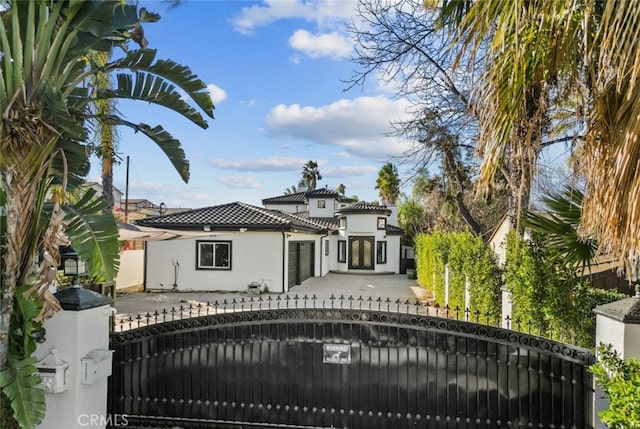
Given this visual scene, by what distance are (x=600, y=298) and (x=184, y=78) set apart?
30.4 ft

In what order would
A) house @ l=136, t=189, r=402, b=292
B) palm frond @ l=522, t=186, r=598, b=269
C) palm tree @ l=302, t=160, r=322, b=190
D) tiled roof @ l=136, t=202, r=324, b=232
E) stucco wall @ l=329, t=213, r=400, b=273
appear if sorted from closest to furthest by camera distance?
palm frond @ l=522, t=186, r=598, b=269, tiled roof @ l=136, t=202, r=324, b=232, house @ l=136, t=189, r=402, b=292, stucco wall @ l=329, t=213, r=400, b=273, palm tree @ l=302, t=160, r=322, b=190

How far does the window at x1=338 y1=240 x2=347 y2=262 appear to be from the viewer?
30.1 m

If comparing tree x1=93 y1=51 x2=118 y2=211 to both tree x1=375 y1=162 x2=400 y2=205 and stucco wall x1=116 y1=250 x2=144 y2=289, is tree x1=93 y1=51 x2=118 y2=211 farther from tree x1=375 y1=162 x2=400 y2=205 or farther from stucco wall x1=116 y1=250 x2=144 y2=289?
tree x1=375 y1=162 x2=400 y2=205

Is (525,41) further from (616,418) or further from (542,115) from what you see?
(616,418)

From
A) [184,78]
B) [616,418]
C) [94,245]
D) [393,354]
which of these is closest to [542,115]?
[616,418]

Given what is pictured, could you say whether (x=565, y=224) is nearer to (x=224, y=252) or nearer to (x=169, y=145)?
(x=169, y=145)

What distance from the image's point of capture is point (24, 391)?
3564mm

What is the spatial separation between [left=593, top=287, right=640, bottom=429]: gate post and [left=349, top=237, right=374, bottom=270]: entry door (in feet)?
82.3

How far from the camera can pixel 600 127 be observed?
9.95ft

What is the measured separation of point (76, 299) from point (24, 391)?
0.90 meters

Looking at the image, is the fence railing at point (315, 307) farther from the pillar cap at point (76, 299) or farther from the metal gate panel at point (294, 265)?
the metal gate panel at point (294, 265)

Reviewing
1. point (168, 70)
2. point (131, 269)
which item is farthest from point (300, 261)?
point (168, 70)

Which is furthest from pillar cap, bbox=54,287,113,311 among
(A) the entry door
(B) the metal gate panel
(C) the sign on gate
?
(A) the entry door

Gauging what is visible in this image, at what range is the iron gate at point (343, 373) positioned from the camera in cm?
447
